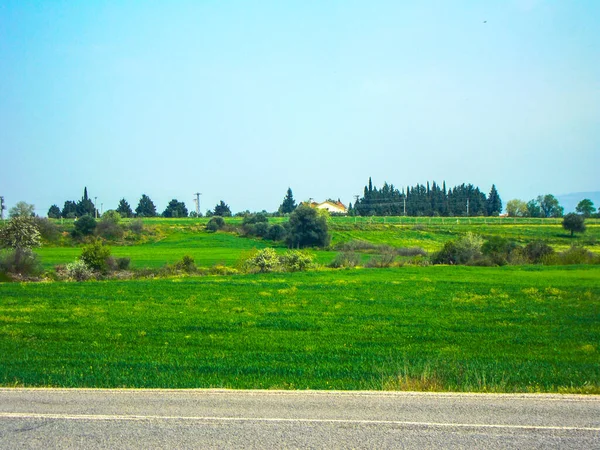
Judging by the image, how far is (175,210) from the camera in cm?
13175

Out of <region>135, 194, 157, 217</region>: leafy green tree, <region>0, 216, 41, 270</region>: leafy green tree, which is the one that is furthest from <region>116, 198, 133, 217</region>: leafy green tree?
<region>0, 216, 41, 270</region>: leafy green tree

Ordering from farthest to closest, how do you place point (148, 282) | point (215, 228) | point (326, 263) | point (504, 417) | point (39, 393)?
point (215, 228) < point (326, 263) < point (148, 282) < point (39, 393) < point (504, 417)

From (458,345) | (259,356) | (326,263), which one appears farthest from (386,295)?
(326,263)

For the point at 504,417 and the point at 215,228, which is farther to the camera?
the point at 215,228

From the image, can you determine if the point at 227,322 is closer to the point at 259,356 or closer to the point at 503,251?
the point at 259,356

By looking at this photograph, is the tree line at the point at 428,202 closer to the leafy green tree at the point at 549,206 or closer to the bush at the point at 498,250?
the leafy green tree at the point at 549,206

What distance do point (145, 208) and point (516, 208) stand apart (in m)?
84.8

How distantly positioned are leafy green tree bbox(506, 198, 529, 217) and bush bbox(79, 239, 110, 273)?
10873 centimetres

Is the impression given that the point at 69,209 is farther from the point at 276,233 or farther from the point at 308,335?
the point at 308,335

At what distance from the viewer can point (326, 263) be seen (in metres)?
49.7

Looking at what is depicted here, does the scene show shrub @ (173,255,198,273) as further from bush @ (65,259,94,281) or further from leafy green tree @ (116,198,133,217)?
leafy green tree @ (116,198,133,217)

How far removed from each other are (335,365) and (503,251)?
41889 mm

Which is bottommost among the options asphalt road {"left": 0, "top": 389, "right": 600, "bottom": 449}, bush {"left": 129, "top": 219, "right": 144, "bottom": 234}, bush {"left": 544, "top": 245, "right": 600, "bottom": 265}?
bush {"left": 544, "top": 245, "right": 600, "bottom": 265}

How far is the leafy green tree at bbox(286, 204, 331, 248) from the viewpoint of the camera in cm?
6594
